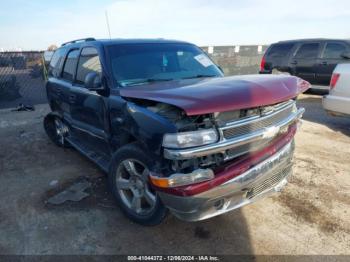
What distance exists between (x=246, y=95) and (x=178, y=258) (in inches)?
62.9

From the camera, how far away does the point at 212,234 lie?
9.58ft

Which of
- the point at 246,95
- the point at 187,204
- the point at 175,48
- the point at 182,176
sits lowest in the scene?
the point at 187,204

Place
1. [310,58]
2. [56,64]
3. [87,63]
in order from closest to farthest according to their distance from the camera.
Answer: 1. [87,63]
2. [56,64]
3. [310,58]

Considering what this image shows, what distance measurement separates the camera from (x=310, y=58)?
370 inches

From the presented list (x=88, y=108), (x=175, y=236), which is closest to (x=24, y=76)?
(x=88, y=108)

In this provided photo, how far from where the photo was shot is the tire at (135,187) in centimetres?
275

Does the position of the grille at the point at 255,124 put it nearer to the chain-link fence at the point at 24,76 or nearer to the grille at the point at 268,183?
the grille at the point at 268,183

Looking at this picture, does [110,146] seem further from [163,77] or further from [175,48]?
[175,48]

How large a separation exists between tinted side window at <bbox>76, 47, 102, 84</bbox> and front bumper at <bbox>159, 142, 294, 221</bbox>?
198 cm

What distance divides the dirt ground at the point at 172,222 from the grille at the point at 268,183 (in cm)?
47

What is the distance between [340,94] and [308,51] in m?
4.36

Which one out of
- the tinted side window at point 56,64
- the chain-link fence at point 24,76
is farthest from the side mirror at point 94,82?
the chain-link fence at point 24,76

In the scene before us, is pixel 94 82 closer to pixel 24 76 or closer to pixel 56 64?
pixel 56 64

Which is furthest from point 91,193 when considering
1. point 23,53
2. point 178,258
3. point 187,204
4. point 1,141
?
point 23,53
